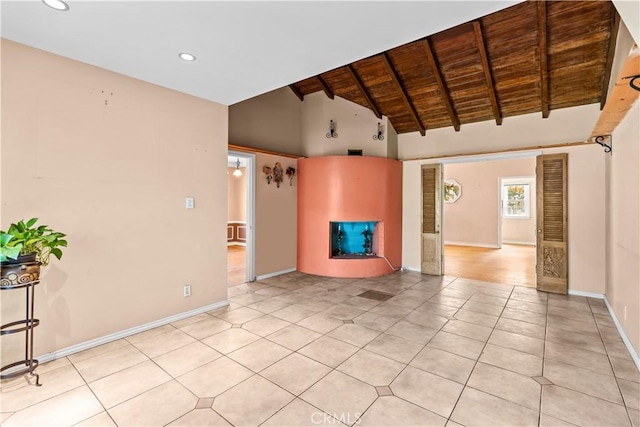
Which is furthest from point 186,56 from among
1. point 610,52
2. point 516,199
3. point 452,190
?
point 516,199

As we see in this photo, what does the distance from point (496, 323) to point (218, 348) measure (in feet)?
10.4

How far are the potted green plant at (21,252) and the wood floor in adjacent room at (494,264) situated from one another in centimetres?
621

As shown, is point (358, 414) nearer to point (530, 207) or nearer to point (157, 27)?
point (157, 27)

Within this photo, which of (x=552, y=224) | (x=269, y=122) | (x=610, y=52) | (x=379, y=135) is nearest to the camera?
(x=610, y=52)

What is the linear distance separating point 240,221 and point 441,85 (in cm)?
739

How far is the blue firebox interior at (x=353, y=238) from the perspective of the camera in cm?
605

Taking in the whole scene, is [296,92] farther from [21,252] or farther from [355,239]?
[21,252]

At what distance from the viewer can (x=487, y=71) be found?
171 inches

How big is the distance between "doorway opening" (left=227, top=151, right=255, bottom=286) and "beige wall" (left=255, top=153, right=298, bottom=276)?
0.13 metres

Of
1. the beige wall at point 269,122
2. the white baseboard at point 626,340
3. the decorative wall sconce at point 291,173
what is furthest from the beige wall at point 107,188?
the white baseboard at point 626,340

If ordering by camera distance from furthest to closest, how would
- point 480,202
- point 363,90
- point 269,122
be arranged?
1. point 480,202
2. point 269,122
3. point 363,90

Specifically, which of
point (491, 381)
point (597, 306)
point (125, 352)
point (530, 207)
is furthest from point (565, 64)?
point (530, 207)

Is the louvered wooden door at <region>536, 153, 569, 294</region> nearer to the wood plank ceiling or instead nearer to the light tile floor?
the light tile floor

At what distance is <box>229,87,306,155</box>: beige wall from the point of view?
520 centimetres
